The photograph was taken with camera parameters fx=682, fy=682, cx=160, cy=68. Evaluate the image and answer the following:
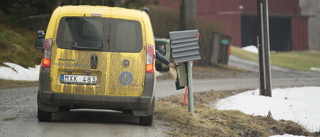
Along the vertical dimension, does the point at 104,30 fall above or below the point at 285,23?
above

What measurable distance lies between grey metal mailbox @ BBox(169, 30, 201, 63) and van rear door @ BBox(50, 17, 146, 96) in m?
1.23

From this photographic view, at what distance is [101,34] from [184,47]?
174cm

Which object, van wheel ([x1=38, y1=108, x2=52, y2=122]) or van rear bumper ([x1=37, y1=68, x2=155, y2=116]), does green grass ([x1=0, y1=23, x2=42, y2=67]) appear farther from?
van rear bumper ([x1=37, y1=68, x2=155, y2=116])

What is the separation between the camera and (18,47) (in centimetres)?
2472

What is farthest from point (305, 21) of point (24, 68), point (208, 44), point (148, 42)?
point (148, 42)

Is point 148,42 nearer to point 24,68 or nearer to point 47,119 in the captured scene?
point 47,119

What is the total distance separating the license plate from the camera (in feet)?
33.2

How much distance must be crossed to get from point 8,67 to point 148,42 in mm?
12966

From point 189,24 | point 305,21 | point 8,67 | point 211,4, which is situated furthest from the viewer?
point 305,21

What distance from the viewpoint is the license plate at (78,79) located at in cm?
1012

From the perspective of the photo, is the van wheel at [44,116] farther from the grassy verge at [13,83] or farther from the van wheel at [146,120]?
the grassy verge at [13,83]

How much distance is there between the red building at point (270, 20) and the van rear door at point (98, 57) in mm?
48345

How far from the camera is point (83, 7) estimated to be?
34.2ft

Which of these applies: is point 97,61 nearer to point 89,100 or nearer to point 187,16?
point 89,100
